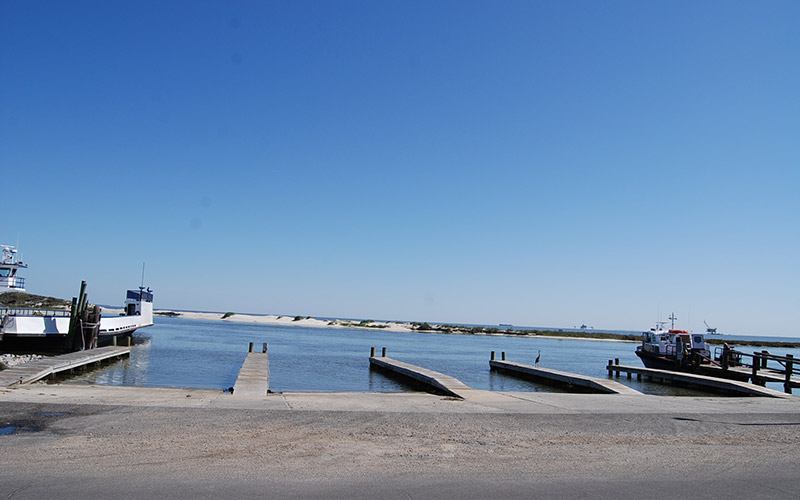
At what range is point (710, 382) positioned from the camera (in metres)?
25.1

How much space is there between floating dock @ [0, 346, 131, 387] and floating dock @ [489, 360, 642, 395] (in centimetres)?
1987

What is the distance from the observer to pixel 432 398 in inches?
643

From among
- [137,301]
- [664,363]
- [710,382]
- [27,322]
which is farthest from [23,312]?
[664,363]

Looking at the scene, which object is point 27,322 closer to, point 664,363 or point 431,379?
point 431,379

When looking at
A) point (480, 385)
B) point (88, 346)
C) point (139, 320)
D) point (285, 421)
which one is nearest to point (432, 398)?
point (285, 421)

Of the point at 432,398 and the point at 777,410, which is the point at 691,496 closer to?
the point at 432,398

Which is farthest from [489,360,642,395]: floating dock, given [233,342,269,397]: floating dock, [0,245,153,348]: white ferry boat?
[0,245,153,348]: white ferry boat

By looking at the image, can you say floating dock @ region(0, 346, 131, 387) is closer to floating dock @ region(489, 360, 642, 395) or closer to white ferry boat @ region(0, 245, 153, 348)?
white ferry boat @ region(0, 245, 153, 348)

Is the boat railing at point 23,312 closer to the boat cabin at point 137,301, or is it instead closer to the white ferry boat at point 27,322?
the white ferry boat at point 27,322

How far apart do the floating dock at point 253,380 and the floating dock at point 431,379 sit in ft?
19.7

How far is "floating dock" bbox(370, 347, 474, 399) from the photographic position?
709 inches

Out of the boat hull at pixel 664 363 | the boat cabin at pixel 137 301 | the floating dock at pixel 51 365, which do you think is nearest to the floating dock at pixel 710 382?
the boat hull at pixel 664 363

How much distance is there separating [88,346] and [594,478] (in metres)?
33.1

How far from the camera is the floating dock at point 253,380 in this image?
16578mm
